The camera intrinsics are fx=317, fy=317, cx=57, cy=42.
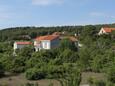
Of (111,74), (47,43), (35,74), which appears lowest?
(47,43)

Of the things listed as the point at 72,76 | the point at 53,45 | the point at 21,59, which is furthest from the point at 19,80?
the point at 53,45

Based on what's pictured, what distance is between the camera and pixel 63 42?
4991cm

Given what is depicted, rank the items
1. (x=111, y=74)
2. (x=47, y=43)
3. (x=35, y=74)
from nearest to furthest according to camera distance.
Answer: (x=111, y=74)
(x=35, y=74)
(x=47, y=43)

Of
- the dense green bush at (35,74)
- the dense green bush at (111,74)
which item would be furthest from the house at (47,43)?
the dense green bush at (111,74)

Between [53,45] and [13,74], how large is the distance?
26.1m

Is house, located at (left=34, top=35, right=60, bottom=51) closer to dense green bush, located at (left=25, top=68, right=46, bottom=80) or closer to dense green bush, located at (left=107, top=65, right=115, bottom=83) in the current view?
dense green bush, located at (left=25, top=68, right=46, bottom=80)

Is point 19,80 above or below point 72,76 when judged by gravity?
below

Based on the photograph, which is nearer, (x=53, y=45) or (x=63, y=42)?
(x=63, y=42)

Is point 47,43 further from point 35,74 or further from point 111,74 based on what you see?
point 111,74

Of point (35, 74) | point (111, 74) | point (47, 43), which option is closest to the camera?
point (111, 74)

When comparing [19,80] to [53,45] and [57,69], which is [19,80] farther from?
[53,45]

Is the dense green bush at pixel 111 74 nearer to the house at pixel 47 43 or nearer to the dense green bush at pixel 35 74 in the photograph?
the dense green bush at pixel 35 74

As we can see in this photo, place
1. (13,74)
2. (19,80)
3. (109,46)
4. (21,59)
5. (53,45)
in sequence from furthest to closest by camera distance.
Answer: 1. (53,45)
2. (109,46)
3. (21,59)
4. (13,74)
5. (19,80)

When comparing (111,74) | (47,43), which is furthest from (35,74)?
(47,43)
